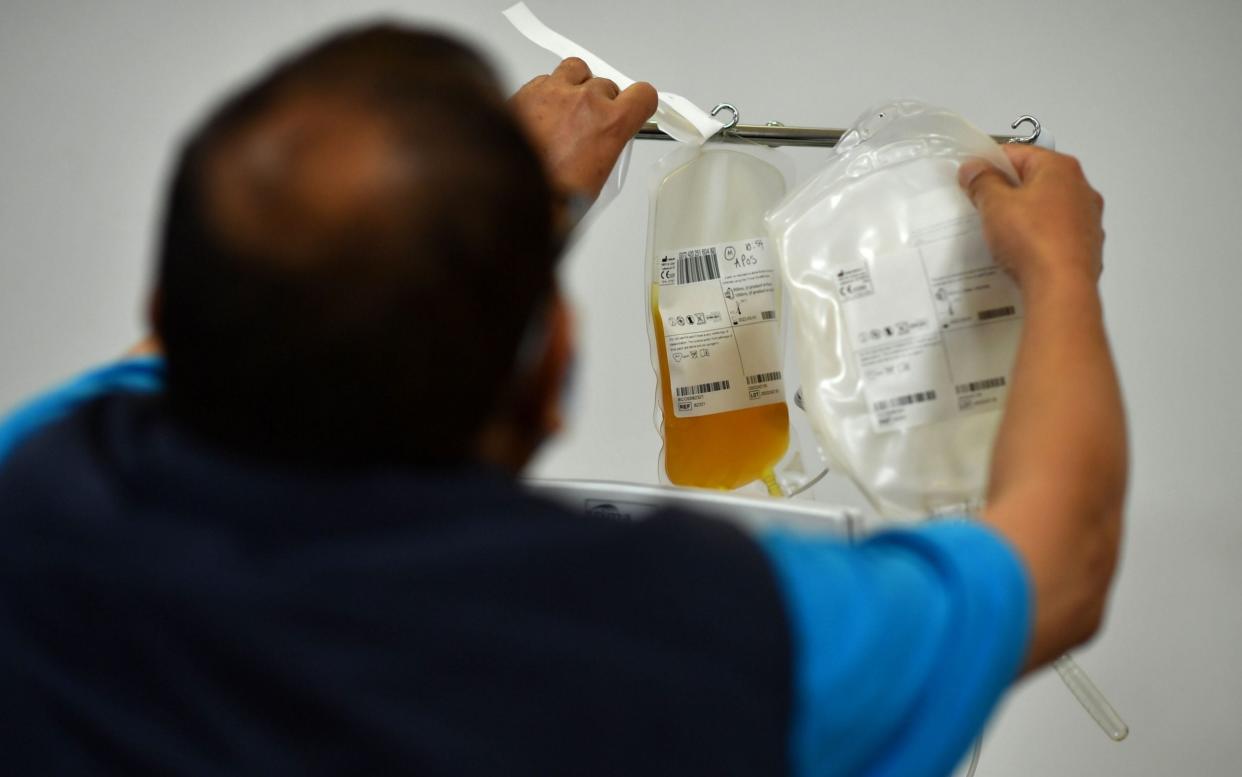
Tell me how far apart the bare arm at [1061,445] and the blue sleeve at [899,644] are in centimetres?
3

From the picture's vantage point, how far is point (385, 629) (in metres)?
0.35

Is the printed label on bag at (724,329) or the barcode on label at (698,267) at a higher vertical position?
the barcode on label at (698,267)

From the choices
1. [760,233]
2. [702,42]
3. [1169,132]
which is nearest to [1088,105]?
[1169,132]

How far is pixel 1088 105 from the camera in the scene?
122 centimetres

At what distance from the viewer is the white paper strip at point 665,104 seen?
0.76 metres

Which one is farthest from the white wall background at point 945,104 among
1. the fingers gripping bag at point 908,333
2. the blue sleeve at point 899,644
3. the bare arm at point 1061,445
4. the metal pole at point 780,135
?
the blue sleeve at point 899,644

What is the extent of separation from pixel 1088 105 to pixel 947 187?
671mm

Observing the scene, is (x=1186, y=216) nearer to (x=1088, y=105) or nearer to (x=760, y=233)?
(x=1088, y=105)

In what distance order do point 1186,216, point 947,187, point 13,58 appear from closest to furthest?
point 947,187 < point 1186,216 < point 13,58

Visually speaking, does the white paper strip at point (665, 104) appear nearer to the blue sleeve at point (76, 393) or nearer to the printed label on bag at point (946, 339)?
the printed label on bag at point (946, 339)

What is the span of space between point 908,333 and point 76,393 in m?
0.45

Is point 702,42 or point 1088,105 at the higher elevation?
point 702,42

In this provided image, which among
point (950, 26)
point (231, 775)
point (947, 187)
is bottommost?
point (231, 775)

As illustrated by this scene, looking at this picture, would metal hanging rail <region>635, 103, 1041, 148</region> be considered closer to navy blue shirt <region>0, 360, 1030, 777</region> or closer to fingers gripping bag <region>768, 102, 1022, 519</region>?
fingers gripping bag <region>768, 102, 1022, 519</region>
